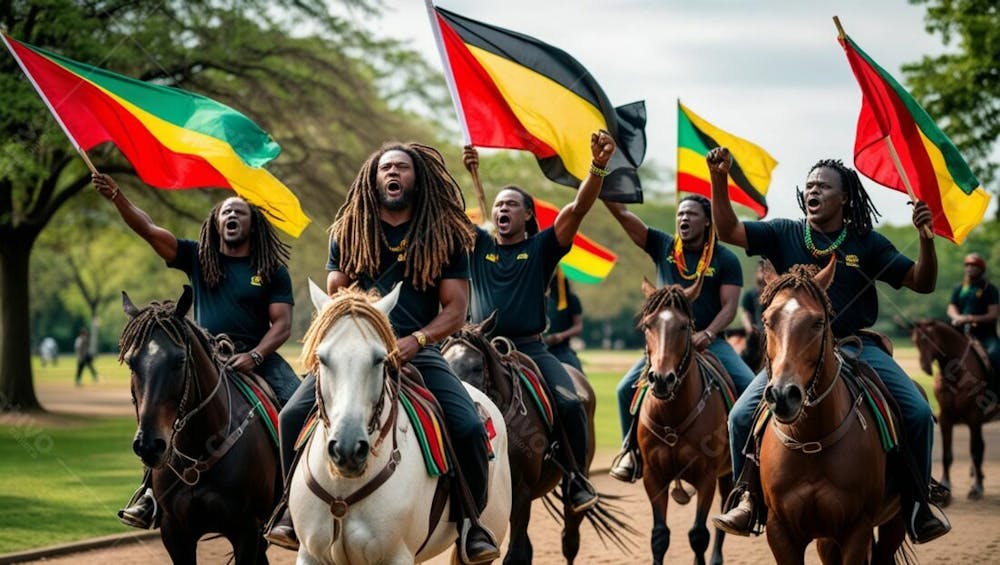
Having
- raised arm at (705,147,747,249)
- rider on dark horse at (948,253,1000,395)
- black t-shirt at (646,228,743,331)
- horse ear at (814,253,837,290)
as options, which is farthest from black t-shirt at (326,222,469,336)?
rider on dark horse at (948,253,1000,395)

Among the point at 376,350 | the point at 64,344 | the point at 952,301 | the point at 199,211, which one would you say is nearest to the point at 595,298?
the point at 64,344

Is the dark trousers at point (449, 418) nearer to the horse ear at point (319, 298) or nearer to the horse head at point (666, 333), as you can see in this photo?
the horse ear at point (319, 298)

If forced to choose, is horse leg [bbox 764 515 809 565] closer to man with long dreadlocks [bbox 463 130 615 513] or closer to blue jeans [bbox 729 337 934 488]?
blue jeans [bbox 729 337 934 488]

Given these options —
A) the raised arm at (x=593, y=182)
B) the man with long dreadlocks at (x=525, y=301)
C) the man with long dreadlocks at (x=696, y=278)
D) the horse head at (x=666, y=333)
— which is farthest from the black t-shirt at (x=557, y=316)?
the raised arm at (x=593, y=182)

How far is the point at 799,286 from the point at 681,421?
388cm

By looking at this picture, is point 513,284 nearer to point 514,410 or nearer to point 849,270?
point 514,410

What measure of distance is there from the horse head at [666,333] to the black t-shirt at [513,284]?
909mm

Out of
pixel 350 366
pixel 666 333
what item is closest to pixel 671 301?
pixel 666 333

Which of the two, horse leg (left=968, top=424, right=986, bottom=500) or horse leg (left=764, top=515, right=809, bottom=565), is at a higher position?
horse leg (left=764, top=515, right=809, bottom=565)

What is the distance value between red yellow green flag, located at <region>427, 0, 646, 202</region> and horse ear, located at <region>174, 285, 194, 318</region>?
109 inches

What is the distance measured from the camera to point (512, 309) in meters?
9.47

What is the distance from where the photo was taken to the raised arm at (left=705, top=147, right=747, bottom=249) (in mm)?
7047

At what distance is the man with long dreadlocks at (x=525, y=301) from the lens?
9.23m

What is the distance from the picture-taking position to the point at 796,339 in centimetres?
657
